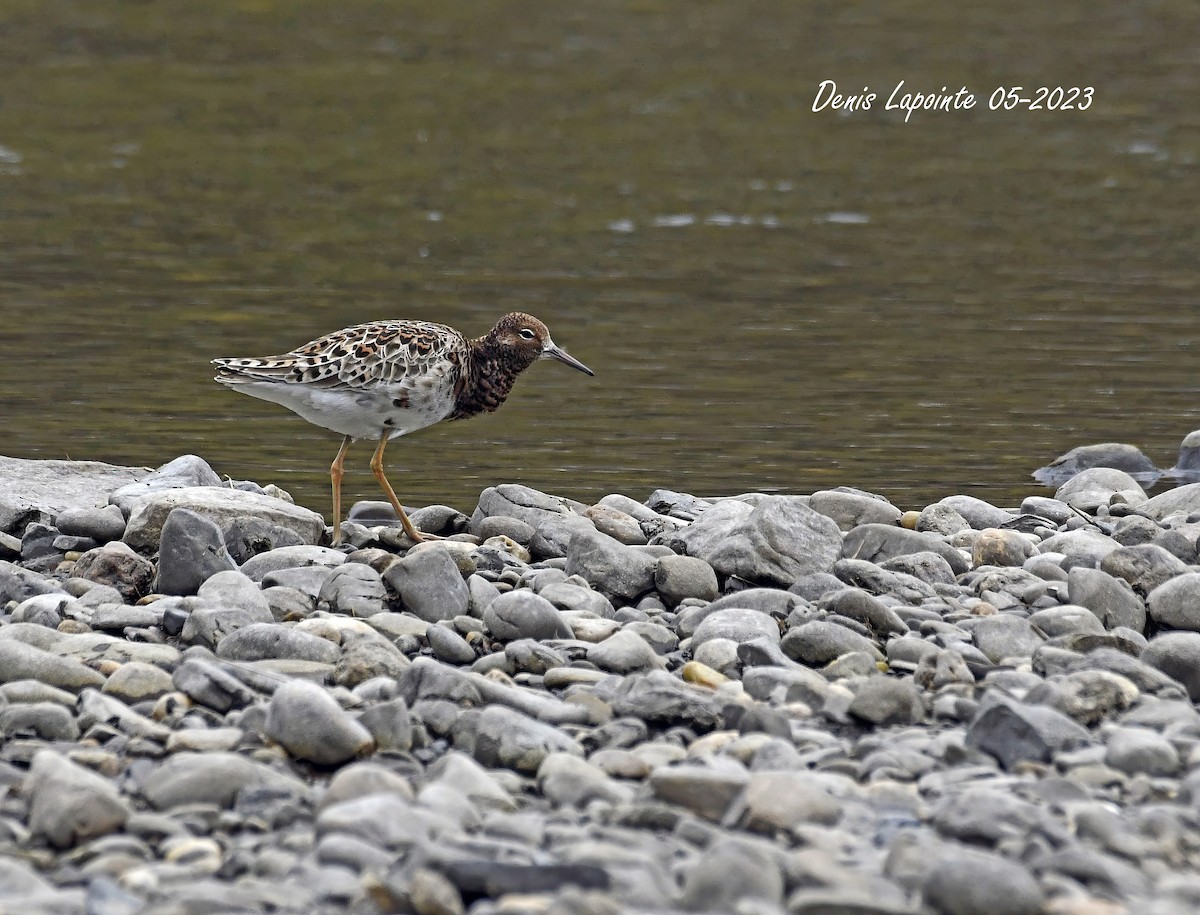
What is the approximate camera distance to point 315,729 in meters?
6.62

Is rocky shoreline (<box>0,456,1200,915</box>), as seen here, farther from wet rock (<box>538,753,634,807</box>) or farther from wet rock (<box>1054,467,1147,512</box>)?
wet rock (<box>1054,467,1147,512</box>)

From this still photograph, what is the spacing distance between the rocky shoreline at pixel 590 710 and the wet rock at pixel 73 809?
0.04 ft

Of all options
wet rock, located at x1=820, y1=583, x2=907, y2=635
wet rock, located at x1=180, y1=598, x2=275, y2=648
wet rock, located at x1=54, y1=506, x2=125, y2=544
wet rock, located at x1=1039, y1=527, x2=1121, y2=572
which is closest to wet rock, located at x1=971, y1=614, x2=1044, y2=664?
wet rock, located at x1=820, y1=583, x2=907, y2=635

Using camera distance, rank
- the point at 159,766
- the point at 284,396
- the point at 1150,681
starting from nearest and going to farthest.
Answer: the point at 159,766 < the point at 1150,681 < the point at 284,396

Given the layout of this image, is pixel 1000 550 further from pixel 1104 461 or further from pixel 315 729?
pixel 315 729

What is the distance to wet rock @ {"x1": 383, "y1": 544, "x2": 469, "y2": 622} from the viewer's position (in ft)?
28.3

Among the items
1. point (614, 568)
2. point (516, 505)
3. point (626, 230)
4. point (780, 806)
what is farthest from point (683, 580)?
point (626, 230)

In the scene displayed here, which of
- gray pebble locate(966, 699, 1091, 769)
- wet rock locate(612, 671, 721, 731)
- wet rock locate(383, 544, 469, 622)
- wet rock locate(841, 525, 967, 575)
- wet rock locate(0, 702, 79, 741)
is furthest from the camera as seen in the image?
wet rock locate(841, 525, 967, 575)

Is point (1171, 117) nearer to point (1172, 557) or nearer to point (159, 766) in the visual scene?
point (1172, 557)

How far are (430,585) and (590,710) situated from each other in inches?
65.2

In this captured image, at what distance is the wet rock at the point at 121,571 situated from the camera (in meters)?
8.95

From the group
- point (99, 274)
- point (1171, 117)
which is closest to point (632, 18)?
point (1171, 117)

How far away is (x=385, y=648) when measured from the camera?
7.77 metres

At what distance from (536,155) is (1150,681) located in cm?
2044
